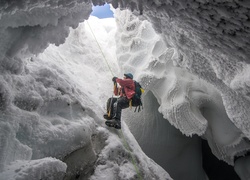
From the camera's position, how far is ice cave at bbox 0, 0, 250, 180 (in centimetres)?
207

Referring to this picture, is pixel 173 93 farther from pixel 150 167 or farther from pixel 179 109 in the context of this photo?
pixel 150 167

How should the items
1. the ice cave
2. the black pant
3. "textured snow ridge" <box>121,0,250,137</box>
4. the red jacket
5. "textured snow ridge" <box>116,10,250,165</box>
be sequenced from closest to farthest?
"textured snow ridge" <box>121,0,250,137</box>, the ice cave, the black pant, the red jacket, "textured snow ridge" <box>116,10,250,165</box>

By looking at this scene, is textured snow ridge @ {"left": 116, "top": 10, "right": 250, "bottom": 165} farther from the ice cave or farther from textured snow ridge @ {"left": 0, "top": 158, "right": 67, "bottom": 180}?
textured snow ridge @ {"left": 0, "top": 158, "right": 67, "bottom": 180}

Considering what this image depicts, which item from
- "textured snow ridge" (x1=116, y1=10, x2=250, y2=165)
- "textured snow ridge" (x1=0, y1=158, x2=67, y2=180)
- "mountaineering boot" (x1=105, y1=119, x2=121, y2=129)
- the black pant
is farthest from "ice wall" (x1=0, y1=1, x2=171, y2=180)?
"textured snow ridge" (x1=116, y1=10, x2=250, y2=165)

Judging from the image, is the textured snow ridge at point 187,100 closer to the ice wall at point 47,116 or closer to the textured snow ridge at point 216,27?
the ice wall at point 47,116

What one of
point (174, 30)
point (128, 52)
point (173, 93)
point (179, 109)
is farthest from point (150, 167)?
point (128, 52)

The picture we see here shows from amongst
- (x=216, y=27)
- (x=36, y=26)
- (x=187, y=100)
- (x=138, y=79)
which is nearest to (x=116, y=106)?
(x=138, y=79)

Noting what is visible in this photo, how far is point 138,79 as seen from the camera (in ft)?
19.1

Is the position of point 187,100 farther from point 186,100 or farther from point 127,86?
point 127,86

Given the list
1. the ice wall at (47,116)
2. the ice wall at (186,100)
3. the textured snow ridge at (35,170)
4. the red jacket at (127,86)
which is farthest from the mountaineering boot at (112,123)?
the textured snow ridge at (35,170)

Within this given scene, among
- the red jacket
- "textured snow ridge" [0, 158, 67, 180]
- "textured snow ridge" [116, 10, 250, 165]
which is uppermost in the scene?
"textured snow ridge" [0, 158, 67, 180]

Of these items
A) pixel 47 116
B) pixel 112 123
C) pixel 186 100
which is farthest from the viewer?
pixel 186 100

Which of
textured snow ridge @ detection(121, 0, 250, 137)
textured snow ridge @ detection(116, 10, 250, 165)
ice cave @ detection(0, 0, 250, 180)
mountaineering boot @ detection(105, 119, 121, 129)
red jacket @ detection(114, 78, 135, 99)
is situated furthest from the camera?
textured snow ridge @ detection(116, 10, 250, 165)

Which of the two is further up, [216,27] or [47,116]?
[216,27]
